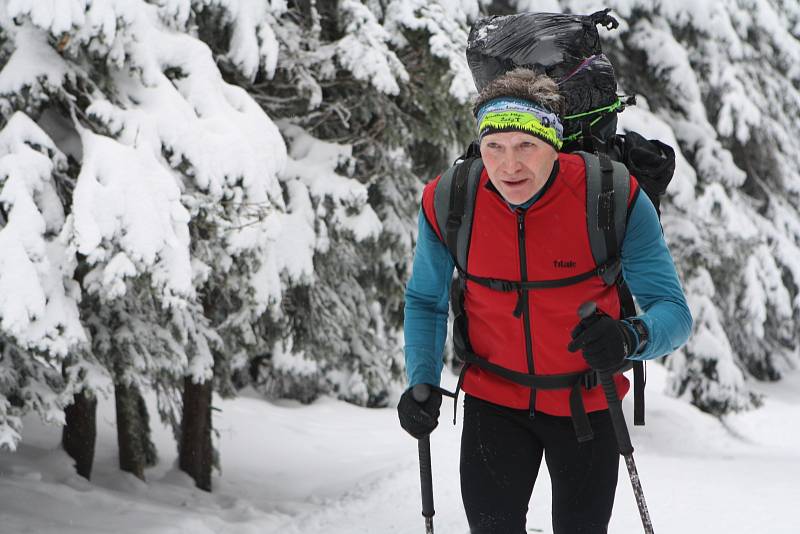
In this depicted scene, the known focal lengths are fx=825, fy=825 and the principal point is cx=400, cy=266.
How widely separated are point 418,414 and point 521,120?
1098mm

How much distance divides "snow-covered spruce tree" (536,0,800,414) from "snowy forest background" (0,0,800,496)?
4 cm

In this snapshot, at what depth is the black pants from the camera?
291 centimetres

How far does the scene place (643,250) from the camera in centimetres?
271

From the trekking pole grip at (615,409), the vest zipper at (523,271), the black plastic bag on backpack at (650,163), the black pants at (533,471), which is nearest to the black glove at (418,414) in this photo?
the black pants at (533,471)

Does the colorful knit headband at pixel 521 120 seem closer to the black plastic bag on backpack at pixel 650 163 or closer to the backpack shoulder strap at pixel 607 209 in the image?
the backpack shoulder strap at pixel 607 209

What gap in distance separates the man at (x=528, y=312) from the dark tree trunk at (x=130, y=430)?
17.1 feet

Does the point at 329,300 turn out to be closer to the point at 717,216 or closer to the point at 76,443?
the point at 76,443

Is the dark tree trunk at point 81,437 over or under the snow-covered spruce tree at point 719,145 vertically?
under

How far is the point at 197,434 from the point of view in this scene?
8820 millimetres

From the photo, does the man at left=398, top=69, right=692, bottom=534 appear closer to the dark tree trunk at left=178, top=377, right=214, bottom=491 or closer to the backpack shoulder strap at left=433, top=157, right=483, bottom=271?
the backpack shoulder strap at left=433, top=157, right=483, bottom=271

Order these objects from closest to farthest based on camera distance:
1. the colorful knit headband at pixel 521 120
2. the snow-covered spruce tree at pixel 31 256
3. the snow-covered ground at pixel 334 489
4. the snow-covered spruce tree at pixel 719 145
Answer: the colorful knit headband at pixel 521 120, the snow-covered spruce tree at pixel 31 256, the snow-covered ground at pixel 334 489, the snow-covered spruce tree at pixel 719 145

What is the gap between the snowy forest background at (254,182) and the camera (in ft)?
14.9

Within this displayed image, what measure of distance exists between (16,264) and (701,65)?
11110mm

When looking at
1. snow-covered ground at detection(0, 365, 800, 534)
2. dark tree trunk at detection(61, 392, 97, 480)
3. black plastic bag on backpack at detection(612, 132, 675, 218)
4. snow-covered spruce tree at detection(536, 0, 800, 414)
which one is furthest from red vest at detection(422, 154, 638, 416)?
snow-covered spruce tree at detection(536, 0, 800, 414)
